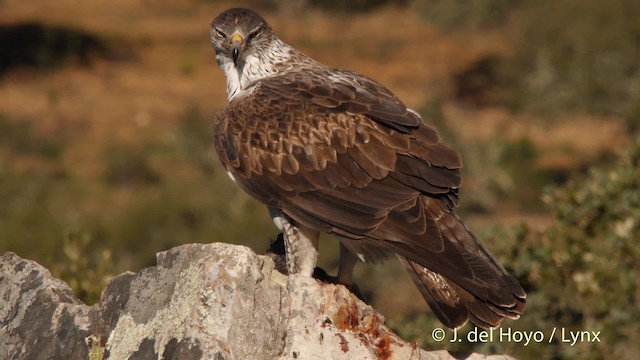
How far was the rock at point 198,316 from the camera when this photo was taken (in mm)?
5469

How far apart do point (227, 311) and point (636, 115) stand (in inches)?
697

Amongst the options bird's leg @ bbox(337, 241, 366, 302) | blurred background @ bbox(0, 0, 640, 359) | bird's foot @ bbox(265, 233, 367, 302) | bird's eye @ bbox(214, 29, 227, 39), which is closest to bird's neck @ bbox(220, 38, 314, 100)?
bird's eye @ bbox(214, 29, 227, 39)

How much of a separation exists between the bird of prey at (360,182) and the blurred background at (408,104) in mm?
1847

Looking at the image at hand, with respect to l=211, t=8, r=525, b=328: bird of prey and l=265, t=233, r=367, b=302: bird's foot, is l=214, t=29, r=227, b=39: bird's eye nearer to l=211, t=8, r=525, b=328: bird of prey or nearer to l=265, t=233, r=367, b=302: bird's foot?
l=211, t=8, r=525, b=328: bird of prey

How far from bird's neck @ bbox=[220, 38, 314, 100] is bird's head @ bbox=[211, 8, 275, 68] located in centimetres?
3

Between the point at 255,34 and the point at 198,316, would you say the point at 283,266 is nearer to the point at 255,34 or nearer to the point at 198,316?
the point at 198,316

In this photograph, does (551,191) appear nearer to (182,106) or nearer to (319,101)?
(319,101)

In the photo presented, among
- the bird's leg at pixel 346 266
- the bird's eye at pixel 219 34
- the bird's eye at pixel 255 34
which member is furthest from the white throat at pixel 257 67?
the bird's leg at pixel 346 266

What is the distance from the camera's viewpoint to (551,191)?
998cm

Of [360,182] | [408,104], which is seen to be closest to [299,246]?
[360,182]

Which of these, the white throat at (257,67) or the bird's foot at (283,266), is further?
the white throat at (257,67)

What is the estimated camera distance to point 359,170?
22.9 feet

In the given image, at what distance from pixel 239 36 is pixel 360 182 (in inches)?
74.9

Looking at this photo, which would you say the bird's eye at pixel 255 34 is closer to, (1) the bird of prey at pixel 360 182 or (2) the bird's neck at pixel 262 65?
(2) the bird's neck at pixel 262 65
